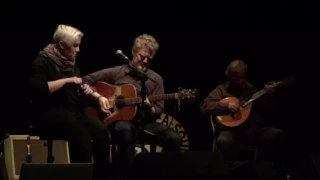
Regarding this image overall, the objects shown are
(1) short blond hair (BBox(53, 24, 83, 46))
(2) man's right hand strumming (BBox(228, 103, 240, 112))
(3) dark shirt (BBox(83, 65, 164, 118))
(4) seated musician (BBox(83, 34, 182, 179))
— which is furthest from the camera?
(2) man's right hand strumming (BBox(228, 103, 240, 112))

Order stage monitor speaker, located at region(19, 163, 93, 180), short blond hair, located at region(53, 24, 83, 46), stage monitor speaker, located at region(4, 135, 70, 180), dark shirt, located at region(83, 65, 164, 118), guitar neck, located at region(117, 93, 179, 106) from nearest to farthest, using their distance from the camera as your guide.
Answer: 1. stage monitor speaker, located at region(19, 163, 93, 180)
2. short blond hair, located at region(53, 24, 83, 46)
3. stage monitor speaker, located at region(4, 135, 70, 180)
4. guitar neck, located at region(117, 93, 179, 106)
5. dark shirt, located at region(83, 65, 164, 118)

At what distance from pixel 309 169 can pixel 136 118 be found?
2.09 meters

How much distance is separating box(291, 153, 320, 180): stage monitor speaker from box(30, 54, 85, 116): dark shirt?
1792 mm

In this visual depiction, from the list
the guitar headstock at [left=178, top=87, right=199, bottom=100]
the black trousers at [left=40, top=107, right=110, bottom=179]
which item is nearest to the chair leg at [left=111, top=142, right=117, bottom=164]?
the black trousers at [left=40, top=107, right=110, bottom=179]

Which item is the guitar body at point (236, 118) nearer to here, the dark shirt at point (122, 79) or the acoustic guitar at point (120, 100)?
the acoustic guitar at point (120, 100)

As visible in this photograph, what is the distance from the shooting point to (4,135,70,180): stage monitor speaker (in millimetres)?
4980

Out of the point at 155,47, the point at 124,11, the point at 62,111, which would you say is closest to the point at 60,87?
the point at 62,111

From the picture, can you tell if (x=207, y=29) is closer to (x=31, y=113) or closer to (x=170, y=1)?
(x=170, y=1)

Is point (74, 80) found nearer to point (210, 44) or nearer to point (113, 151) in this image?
point (113, 151)

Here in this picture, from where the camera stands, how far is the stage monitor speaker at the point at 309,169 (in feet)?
12.1

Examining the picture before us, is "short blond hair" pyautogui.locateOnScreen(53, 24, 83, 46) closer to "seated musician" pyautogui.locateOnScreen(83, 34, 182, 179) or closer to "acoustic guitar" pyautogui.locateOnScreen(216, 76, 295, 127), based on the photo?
"seated musician" pyautogui.locateOnScreen(83, 34, 182, 179)

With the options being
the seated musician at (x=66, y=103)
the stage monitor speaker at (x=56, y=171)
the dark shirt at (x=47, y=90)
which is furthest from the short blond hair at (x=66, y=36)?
the stage monitor speaker at (x=56, y=171)

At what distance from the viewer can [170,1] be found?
272 inches

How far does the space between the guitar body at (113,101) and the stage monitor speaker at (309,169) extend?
1956 mm
